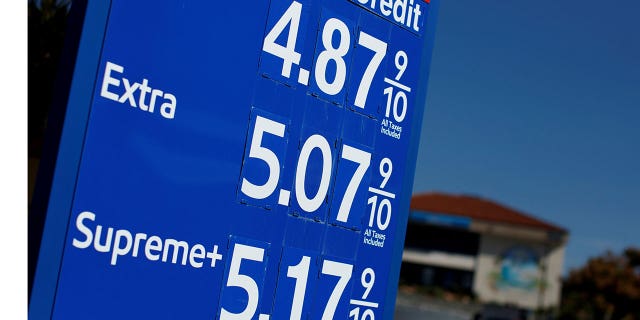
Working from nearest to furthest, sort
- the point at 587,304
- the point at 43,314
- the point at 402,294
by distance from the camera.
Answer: the point at 43,314
the point at 402,294
the point at 587,304

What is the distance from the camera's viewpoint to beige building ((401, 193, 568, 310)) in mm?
64750

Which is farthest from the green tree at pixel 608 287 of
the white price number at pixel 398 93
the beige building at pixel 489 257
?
the white price number at pixel 398 93

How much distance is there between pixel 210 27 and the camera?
17.5 feet

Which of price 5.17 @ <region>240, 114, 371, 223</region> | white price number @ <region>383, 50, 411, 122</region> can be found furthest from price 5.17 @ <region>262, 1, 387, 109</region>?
price 5.17 @ <region>240, 114, 371, 223</region>

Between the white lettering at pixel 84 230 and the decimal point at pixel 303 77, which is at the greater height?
the decimal point at pixel 303 77

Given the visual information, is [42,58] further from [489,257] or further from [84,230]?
[489,257]

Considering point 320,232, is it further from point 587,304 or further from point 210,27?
point 587,304

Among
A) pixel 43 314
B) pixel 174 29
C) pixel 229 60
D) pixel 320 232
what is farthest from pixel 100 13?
pixel 320 232

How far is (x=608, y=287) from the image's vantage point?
210 feet

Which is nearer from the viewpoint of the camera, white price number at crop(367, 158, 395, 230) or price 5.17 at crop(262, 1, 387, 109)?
price 5.17 at crop(262, 1, 387, 109)

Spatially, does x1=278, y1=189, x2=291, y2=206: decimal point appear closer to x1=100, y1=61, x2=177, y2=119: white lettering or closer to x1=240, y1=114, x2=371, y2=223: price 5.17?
x1=240, y1=114, x2=371, y2=223: price 5.17

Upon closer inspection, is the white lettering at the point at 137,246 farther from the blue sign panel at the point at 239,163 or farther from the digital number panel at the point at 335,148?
the digital number panel at the point at 335,148

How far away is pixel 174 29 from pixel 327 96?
53.9 inches

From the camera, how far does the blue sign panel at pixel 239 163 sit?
15.6ft
